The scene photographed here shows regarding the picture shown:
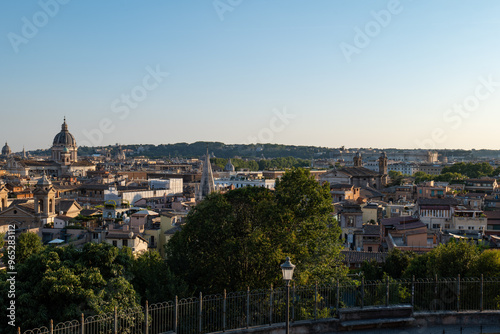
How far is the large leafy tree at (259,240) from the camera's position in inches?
583

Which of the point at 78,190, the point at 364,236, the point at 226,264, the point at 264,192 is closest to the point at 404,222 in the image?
the point at 364,236

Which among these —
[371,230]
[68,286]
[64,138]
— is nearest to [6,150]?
[64,138]

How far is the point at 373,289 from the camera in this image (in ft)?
41.2

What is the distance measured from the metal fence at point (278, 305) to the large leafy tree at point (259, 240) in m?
2.37

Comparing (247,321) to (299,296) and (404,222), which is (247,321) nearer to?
(299,296)

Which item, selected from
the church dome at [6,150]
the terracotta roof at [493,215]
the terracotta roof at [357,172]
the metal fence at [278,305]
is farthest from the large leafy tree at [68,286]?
the church dome at [6,150]

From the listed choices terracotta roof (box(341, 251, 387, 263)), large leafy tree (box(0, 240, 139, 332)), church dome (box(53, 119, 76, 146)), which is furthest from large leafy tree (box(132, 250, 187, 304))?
church dome (box(53, 119, 76, 146))

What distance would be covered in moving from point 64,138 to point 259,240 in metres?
128

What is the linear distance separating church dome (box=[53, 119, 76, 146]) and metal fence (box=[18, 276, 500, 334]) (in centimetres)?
12820

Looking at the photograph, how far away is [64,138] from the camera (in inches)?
5276

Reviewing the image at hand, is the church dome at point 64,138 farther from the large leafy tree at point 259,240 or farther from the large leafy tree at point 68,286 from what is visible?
the large leafy tree at point 68,286

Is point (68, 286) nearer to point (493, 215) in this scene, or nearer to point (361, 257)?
point (361, 257)

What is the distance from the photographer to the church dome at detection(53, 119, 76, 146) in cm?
13284

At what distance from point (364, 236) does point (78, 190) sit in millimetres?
44246
